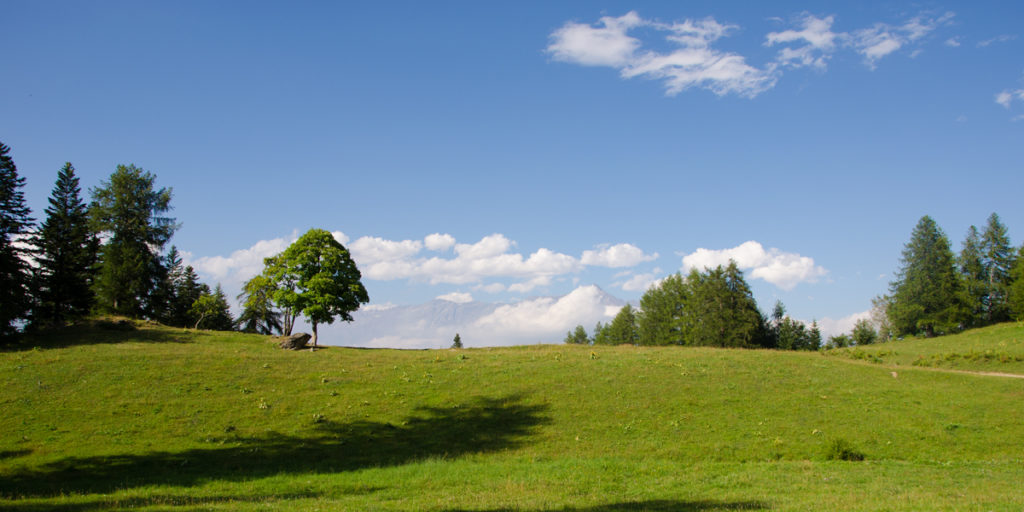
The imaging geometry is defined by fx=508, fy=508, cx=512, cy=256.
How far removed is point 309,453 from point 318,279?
3009cm

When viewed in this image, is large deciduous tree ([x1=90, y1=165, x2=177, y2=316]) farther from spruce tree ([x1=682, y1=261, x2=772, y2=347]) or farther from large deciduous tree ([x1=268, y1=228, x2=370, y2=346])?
spruce tree ([x1=682, y1=261, x2=772, y2=347])

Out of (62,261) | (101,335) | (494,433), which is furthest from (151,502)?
(62,261)

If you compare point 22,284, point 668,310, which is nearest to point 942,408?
point 668,310

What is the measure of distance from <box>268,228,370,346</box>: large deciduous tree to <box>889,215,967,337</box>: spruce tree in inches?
2910

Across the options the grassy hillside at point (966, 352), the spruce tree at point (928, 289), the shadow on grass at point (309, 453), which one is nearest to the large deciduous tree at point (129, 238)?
the shadow on grass at point (309, 453)

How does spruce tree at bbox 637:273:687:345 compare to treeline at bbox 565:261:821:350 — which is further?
spruce tree at bbox 637:273:687:345

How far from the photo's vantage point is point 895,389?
31.6 metres

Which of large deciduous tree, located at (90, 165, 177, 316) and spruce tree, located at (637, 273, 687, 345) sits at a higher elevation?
large deciduous tree, located at (90, 165, 177, 316)

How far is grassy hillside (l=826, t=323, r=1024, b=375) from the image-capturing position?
134 feet

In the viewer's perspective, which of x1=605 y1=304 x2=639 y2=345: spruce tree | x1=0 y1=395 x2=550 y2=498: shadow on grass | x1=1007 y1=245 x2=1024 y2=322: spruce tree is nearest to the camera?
x1=0 y1=395 x2=550 y2=498: shadow on grass

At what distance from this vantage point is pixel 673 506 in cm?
1332

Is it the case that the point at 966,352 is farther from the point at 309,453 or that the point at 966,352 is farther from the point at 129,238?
the point at 129,238

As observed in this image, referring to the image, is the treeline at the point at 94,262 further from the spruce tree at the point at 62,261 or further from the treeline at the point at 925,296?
the treeline at the point at 925,296

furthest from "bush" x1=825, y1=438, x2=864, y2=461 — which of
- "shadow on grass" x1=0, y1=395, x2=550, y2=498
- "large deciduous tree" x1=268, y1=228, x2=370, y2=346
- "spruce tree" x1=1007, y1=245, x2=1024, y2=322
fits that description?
"spruce tree" x1=1007, y1=245, x2=1024, y2=322
